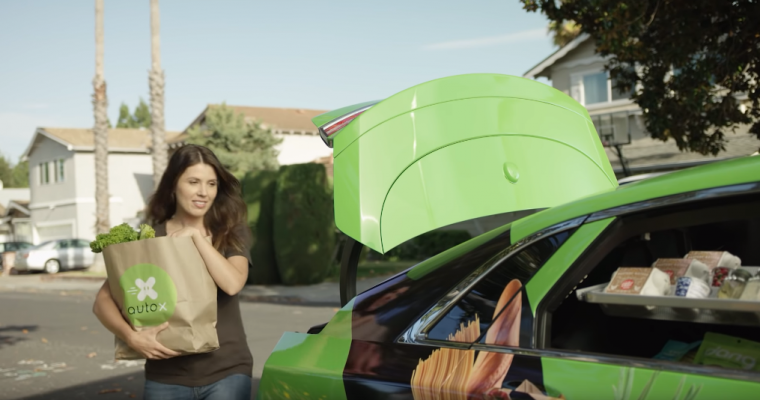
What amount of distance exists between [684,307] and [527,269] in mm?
450

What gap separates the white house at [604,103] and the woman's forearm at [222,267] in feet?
58.1

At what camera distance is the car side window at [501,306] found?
213cm

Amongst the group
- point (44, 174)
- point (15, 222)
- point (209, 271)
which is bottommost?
point (209, 271)

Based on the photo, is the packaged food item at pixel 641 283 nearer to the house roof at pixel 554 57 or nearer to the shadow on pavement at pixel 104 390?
the shadow on pavement at pixel 104 390

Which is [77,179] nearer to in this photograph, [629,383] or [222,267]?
[222,267]

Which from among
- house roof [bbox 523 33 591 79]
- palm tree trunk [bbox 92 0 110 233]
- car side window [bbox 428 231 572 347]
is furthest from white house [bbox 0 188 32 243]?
car side window [bbox 428 231 572 347]

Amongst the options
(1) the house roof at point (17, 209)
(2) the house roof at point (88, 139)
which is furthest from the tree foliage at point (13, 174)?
(2) the house roof at point (88, 139)

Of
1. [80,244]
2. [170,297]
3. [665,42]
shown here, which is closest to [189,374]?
[170,297]

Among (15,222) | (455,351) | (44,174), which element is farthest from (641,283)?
(15,222)

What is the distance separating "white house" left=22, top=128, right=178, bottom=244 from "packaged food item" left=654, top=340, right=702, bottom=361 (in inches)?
1612

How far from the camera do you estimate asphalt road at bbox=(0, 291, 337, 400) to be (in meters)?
7.45

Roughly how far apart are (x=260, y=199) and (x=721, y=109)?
464 inches

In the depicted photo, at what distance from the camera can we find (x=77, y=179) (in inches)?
1622

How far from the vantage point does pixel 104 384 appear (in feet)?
25.0
